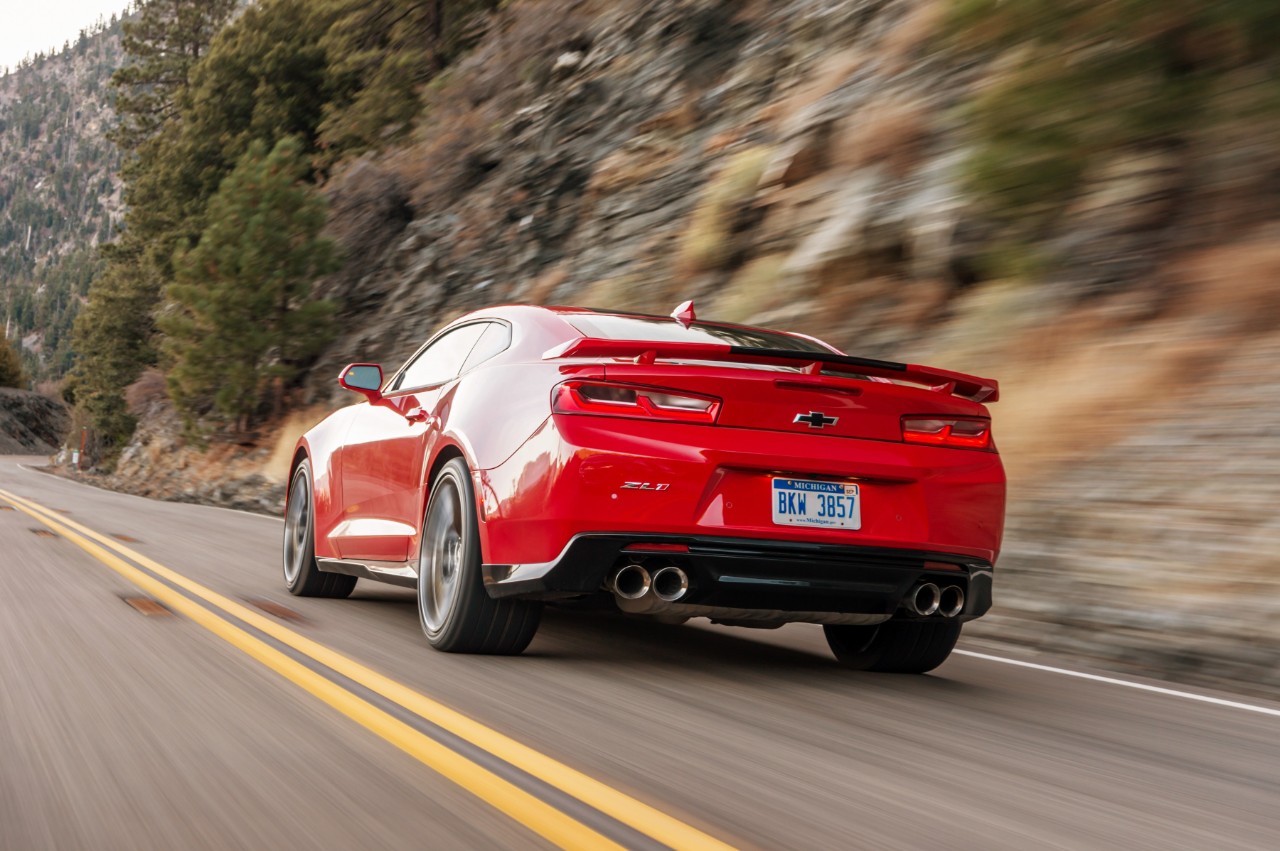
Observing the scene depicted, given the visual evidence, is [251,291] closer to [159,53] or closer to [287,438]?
[287,438]

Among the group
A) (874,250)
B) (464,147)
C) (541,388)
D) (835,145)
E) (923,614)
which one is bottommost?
(923,614)

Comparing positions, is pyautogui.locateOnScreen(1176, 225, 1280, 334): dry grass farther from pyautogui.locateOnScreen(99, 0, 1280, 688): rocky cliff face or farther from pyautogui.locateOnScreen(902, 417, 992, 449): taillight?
pyautogui.locateOnScreen(902, 417, 992, 449): taillight

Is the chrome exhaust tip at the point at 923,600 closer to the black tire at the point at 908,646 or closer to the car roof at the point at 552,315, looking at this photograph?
the black tire at the point at 908,646

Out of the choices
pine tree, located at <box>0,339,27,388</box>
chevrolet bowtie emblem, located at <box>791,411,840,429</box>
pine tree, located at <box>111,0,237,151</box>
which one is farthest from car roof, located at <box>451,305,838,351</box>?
pine tree, located at <box>0,339,27,388</box>

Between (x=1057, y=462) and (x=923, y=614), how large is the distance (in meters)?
3.46

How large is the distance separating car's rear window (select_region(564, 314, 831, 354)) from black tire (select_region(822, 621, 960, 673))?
118 centimetres

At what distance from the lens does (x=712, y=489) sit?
4742 millimetres

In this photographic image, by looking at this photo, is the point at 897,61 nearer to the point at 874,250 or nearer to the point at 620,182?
the point at 874,250

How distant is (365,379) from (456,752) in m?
3.64

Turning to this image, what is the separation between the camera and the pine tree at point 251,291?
27.4 meters

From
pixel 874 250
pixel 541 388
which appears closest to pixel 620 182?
pixel 874 250

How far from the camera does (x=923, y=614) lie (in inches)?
198

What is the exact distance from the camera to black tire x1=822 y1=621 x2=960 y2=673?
220 inches

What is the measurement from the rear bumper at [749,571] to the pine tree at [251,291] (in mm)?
23732
